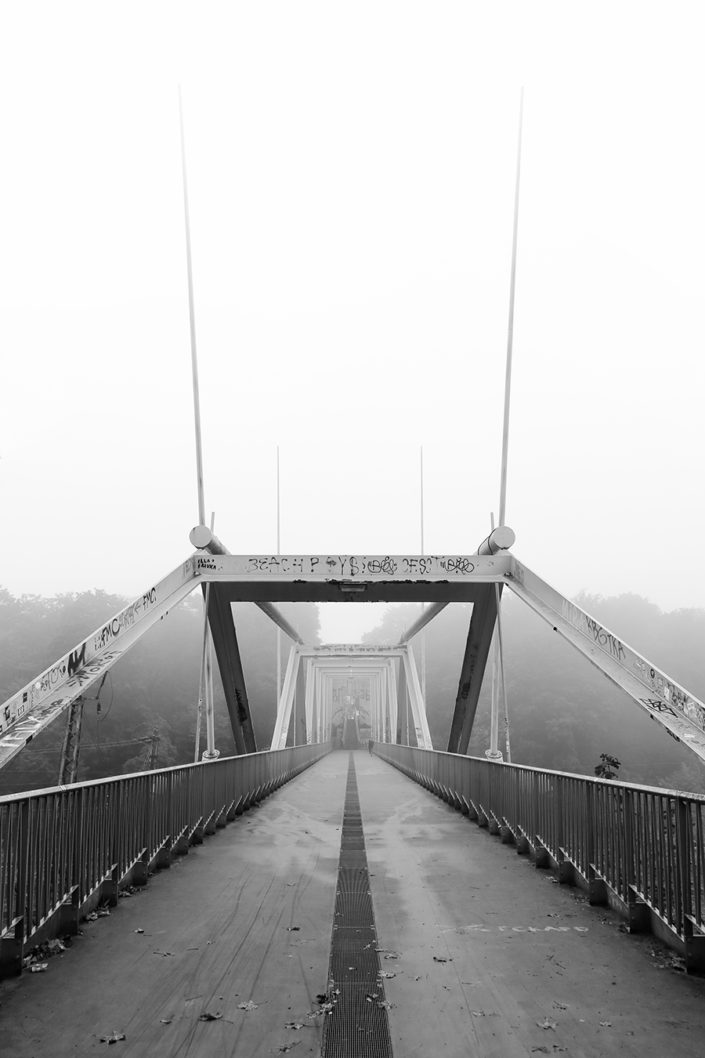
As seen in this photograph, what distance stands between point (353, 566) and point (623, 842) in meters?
10.3

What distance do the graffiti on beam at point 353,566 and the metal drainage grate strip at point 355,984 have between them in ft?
27.0

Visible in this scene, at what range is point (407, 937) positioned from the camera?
5598mm

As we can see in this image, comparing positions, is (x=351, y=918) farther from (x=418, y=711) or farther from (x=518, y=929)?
(x=418, y=711)

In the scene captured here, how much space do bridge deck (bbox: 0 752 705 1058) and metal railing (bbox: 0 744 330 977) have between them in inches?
8.0

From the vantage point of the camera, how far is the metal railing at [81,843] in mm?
4781

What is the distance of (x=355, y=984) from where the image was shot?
14.9 ft

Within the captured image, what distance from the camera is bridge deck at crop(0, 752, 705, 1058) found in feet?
12.3

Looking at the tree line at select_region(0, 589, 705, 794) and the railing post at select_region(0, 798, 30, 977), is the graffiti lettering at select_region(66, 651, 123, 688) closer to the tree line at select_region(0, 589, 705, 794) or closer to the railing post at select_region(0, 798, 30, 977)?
the railing post at select_region(0, 798, 30, 977)

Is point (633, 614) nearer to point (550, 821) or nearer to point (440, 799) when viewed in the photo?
point (440, 799)

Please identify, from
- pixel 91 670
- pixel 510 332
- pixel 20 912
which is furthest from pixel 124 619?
pixel 510 332

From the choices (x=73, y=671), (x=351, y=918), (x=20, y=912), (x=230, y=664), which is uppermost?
(x=73, y=671)

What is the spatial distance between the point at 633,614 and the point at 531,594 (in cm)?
7996

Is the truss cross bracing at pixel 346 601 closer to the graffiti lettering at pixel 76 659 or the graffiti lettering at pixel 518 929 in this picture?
the graffiti lettering at pixel 76 659

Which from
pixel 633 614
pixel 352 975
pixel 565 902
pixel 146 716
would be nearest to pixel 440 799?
pixel 565 902
